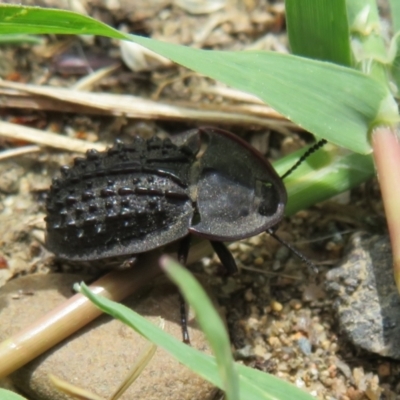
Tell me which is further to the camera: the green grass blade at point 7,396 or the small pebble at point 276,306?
the small pebble at point 276,306

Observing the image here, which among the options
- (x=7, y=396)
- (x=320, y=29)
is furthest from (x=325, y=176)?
(x=7, y=396)

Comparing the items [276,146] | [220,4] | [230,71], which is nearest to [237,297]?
[276,146]

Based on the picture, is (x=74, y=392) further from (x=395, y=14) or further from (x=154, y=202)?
(x=395, y=14)

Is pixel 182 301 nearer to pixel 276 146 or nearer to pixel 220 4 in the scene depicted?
pixel 276 146

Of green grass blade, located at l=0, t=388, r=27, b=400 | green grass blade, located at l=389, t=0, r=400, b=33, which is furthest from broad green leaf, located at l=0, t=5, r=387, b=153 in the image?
green grass blade, located at l=0, t=388, r=27, b=400

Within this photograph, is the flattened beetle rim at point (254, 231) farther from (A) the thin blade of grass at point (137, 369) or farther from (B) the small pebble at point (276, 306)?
(A) the thin blade of grass at point (137, 369)

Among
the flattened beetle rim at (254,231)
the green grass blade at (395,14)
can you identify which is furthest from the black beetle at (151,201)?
the green grass blade at (395,14)
